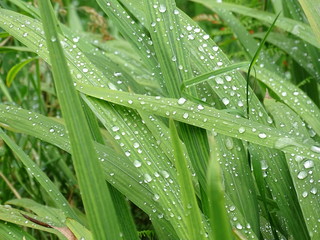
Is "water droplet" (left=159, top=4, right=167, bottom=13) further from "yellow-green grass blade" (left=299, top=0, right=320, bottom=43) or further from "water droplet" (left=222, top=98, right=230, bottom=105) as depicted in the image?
"yellow-green grass blade" (left=299, top=0, right=320, bottom=43)

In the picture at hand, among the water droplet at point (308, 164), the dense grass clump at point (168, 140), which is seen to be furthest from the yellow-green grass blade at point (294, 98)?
the water droplet at point (308, 164)

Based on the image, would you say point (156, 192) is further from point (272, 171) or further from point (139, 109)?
point (272, 171)

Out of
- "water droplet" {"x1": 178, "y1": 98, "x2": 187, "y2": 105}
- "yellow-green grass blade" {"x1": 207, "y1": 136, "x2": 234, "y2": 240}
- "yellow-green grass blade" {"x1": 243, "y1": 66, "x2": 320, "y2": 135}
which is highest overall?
"yellow-green grass blade" {"x1": 243, "y1": 66, "x2": 320, "y2": 135}

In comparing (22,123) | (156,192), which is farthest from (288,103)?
(22,123)

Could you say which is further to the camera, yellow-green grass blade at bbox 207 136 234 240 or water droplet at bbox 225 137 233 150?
water droplet at bbox 225 137 233 150

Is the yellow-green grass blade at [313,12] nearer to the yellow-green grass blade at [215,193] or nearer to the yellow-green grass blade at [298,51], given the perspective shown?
the yellow-green grass blade at [298,51]

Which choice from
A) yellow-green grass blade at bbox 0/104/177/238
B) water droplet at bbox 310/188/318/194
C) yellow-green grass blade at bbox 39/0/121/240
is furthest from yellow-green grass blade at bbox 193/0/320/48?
yellow-green grass blade at bbox 39/0/121/240

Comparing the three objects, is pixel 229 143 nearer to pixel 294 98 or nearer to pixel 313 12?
pixel 294 98
